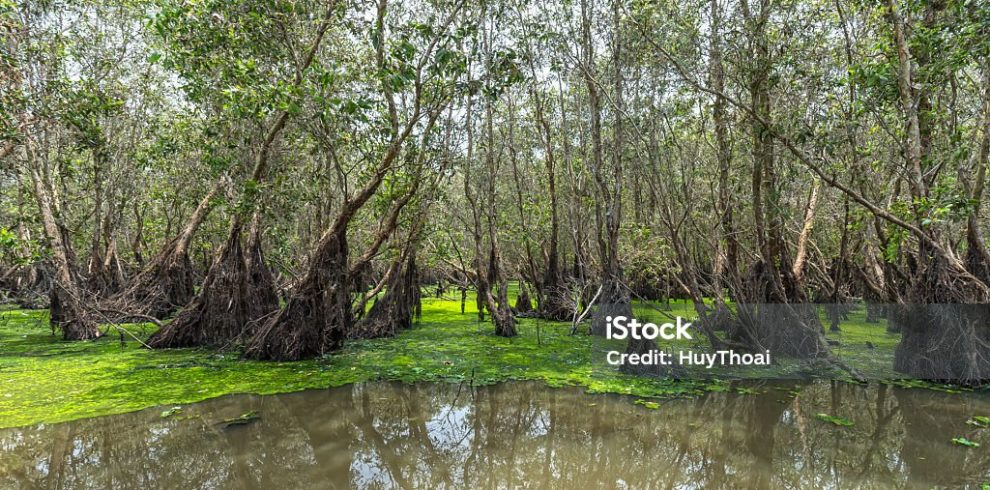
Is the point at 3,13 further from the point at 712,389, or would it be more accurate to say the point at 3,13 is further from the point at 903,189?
the point at 903,189

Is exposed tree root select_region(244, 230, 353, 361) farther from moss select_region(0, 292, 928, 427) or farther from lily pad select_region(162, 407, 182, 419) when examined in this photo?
lily pad select_region(162, 407, 182, 419)

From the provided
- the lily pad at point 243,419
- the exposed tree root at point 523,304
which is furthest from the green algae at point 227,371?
the exposed tree root at point 523,304

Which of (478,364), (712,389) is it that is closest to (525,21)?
(478,364)

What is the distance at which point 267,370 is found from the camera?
781 cm

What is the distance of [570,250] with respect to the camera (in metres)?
21.3

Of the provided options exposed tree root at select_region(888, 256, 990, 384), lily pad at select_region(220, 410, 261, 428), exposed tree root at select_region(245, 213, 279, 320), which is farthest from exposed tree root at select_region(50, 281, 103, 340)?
exposed tree root at select_region(888, 256, 990, 384)

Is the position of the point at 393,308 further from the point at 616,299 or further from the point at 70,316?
the point at 70,316

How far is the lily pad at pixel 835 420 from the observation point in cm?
579

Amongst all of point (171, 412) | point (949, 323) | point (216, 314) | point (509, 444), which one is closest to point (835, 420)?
point (949, 323)

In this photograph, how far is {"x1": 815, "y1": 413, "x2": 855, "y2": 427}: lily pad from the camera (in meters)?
5.79

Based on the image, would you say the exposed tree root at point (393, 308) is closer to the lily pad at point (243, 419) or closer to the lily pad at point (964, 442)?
the lily pad at point (243, 419)

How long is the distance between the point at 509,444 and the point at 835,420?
3.74 m

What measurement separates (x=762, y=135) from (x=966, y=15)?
89.4 inches

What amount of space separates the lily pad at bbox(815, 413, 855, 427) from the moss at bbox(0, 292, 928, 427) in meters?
1.35
